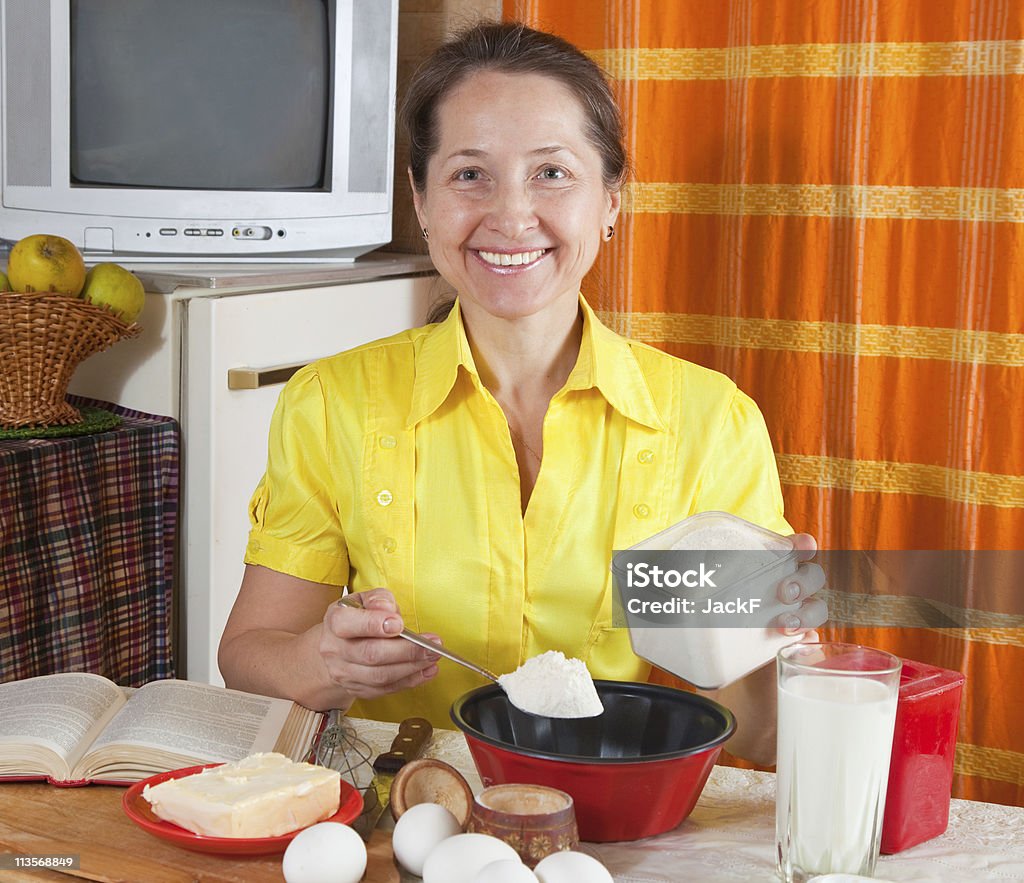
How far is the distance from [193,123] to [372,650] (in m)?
1.22

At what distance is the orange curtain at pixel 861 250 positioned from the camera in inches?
70.9

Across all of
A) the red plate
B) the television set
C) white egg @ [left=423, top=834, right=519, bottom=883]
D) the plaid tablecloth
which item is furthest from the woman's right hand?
the television set

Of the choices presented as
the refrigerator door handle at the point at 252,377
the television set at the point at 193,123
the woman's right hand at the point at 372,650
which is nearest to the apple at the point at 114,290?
the refrigerator door handle at the point at 252,377

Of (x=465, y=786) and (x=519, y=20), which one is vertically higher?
(x=519, y=20)

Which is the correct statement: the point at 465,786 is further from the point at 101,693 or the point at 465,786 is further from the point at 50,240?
the point at 50,240

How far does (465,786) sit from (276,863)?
0.13 m

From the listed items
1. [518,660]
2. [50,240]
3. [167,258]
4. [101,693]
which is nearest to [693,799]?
[518,660]

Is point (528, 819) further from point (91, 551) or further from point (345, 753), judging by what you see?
point (91, 551)

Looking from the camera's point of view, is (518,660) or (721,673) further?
(518,660)

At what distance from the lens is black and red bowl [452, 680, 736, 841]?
82cm

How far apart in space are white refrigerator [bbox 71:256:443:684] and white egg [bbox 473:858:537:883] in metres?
1.20

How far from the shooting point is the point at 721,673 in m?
0.95

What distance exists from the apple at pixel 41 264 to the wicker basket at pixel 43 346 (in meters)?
0.02

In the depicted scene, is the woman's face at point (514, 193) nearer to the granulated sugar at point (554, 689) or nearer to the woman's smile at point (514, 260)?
the woman's smile at point (514, 260)
